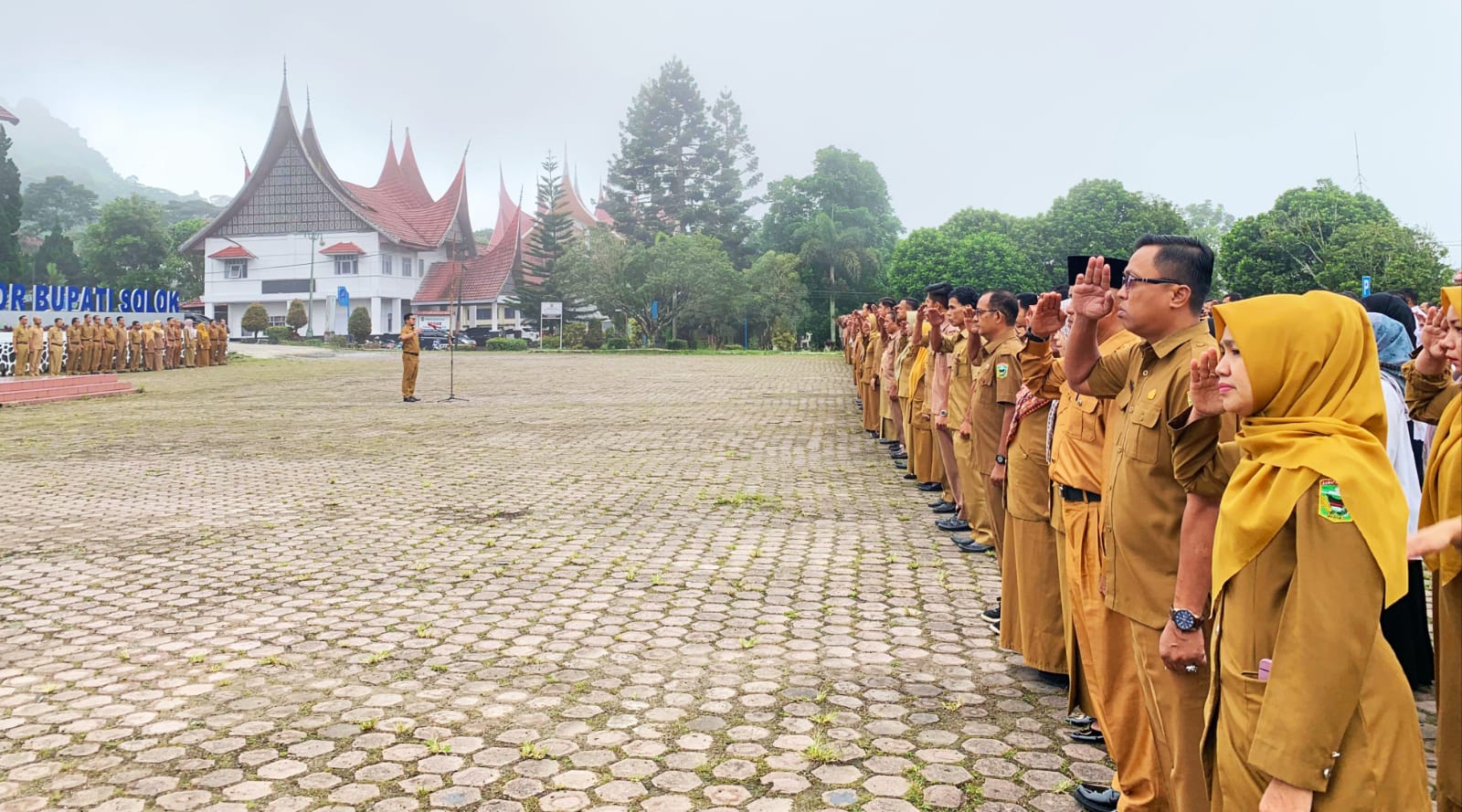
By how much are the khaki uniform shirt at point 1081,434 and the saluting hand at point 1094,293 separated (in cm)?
29

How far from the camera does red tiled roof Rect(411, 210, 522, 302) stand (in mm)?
55688

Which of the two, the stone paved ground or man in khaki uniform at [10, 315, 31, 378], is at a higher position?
man in khaki uniform at [10, 315, 31, 378]

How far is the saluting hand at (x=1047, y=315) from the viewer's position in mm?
3523

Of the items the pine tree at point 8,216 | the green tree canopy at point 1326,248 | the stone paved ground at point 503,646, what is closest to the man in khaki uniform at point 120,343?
the stone paved ground at point 503,646

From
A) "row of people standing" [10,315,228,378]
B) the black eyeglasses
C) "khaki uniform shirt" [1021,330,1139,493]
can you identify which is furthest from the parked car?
the black eyeglasses

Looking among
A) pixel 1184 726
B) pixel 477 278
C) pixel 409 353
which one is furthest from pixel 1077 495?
pixel 477 278

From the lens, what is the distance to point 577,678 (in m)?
4.00

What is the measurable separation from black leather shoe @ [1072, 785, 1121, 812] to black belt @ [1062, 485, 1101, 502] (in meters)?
0.82

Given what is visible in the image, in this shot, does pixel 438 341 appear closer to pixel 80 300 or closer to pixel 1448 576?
pixel 80 300

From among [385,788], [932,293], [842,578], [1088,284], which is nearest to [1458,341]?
[1088,284]

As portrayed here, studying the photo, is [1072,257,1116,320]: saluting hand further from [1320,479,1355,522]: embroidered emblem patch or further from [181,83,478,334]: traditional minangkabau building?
[181,83,478,334]: traditional minangkabau building

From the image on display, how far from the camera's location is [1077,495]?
10.4ft

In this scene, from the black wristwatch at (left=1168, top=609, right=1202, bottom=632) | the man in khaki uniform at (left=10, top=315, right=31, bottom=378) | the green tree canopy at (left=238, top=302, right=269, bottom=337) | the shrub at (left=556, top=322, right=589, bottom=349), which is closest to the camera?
the black wristwatch at (left=1168, top=609, right=1202, bottom=632)

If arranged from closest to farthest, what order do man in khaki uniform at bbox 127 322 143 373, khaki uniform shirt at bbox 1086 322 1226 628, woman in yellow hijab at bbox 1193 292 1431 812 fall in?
woman in yellow hijab at bbox 1193 292 1431 812
khaki uniform shirt at bbox 1086 322 1226 628
man in khaki uniform at bbox 127 322 143 373
